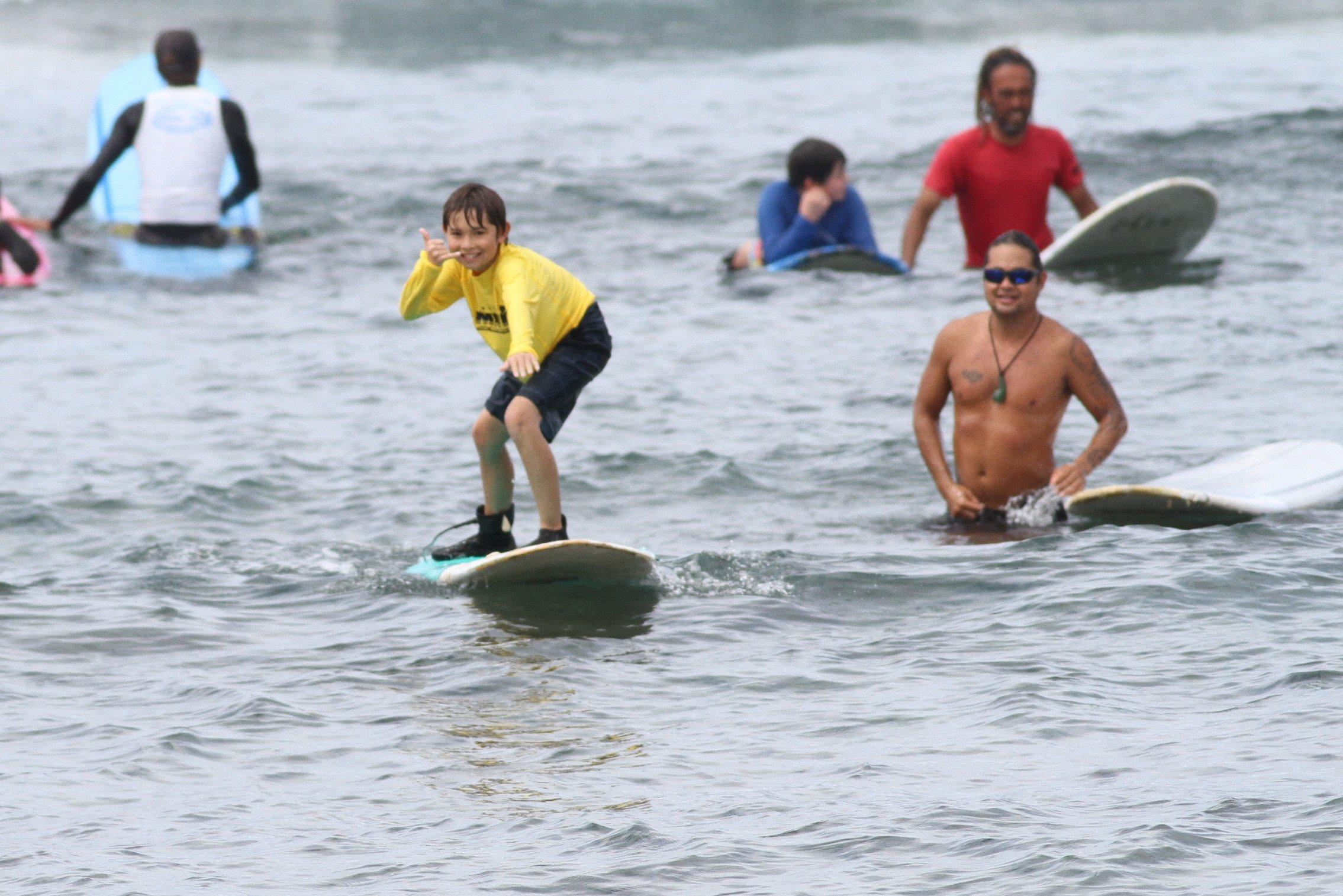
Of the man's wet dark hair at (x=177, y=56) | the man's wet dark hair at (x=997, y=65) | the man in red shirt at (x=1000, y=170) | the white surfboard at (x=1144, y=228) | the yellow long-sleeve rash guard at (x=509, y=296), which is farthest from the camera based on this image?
the man's wet dark hair at (x=177, y=56)

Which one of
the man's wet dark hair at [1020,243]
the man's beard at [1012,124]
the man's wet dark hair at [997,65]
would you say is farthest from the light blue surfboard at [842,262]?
the man's wet dark hair at [1020,243]

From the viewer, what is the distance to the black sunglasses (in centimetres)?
748

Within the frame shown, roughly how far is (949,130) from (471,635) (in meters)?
14.4

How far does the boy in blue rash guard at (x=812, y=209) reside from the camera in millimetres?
12242

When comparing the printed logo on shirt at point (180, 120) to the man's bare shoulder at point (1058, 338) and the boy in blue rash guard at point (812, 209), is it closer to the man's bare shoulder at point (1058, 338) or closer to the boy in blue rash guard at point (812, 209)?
the boy in blue rash guard at point (812, 209)

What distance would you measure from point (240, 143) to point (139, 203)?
5.42 feet

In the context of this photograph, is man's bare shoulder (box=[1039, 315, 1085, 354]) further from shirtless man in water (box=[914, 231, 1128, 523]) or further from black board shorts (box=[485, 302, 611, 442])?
black board shorts (box=[485, 302, 611, 442])

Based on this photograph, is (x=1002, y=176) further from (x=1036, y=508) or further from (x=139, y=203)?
(x=139, y=203)

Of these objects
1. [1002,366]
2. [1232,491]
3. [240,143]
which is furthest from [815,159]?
[1232,491]

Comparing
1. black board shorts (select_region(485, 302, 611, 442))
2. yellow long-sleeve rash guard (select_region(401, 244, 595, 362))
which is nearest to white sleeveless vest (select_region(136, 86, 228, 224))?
yellow long-sleeve rash guard (select_region(401, 244, 595, 362))

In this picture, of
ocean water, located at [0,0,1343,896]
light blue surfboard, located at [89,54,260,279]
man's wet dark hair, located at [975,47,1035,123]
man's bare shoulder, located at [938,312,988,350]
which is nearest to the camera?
ocean water, located at [0,0,1343,896]

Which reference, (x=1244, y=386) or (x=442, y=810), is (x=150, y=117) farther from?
(x=442, y=810)

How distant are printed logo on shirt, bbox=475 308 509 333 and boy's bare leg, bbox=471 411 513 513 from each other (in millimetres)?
302

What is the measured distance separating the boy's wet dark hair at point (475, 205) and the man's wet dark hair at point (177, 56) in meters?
7.87
